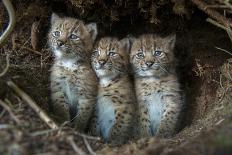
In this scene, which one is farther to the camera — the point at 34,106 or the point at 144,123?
the point at 144,123

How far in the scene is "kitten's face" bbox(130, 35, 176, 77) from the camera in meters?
6.39

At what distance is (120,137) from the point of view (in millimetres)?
6219

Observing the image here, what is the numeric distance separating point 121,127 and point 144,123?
360 millimetres

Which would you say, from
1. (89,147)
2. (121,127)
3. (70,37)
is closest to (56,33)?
(70,37)

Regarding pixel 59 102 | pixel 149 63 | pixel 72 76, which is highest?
pixel 149 63

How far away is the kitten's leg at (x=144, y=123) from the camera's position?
21.0 feet

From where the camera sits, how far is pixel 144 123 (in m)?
6.43

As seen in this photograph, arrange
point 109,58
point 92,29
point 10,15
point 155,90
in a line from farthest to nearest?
point 92,29 < point 155,90 < point 109,58 < point 10,15

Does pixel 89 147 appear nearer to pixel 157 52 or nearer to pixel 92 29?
pixel 157 52

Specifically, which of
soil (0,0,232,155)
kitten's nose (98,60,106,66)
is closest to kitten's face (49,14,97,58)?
kitten's nose (98,60,106,66)

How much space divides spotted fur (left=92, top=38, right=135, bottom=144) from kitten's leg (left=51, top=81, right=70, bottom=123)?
17.3 inches

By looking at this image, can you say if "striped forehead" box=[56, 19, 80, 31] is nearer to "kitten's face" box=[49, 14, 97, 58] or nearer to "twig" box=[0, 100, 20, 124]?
"kitten's face" box=[49, 14, 97, 58]

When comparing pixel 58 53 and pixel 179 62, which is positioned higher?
pixel 58 53

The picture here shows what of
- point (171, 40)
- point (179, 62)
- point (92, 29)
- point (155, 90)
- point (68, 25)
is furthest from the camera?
point (179, 62)
